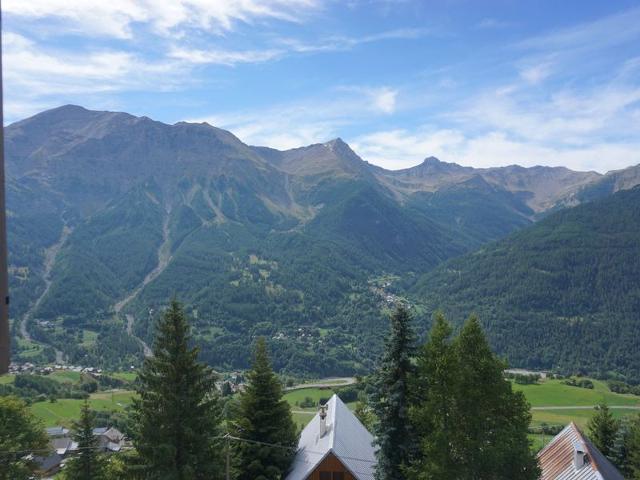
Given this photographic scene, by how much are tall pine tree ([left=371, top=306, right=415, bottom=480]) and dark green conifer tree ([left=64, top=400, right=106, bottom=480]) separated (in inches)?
768

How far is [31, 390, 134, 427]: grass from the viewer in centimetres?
10812

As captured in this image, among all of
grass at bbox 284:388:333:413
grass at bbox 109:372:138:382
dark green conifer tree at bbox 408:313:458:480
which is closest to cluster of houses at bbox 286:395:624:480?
dark green conifer tree at bbox 408:313:458:480

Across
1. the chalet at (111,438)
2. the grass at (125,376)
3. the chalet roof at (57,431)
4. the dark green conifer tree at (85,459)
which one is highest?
the dark green conifer tree at (85,459)

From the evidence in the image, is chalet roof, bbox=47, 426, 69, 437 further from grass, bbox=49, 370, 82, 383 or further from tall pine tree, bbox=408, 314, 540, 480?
tall pine tree, bbox=408, 314, 540, 480

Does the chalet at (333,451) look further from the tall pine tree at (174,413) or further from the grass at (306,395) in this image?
the grass at (306,395)

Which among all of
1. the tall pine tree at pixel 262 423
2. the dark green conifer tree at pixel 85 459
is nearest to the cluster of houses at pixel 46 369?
the dark green conifer tree at pixel 85 459

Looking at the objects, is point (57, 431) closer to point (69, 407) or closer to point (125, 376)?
point (69, 407)

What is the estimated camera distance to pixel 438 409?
21.8 m

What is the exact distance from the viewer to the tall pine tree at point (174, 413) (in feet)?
79.3

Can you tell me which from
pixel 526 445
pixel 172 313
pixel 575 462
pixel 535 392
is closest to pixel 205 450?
pixel 172 313

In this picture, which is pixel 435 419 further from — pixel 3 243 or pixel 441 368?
pixel 3 243

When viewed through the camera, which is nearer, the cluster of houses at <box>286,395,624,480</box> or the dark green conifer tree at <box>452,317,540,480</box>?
the dark green conifer tree at <box>452,317,540,480</box>

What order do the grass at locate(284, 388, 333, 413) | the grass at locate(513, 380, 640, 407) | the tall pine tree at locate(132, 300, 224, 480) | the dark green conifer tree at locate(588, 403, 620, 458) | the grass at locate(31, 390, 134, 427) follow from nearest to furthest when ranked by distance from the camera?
the tall pine tree at locate(132, 300, 224, 480), the dark green conifer tree at locate(588, 403, 620, 458), the grass at locate(31, 390, 134, 427), the grass at locate(513, 380, 640, 407), the grass at locate(284, 388, 333, 413)

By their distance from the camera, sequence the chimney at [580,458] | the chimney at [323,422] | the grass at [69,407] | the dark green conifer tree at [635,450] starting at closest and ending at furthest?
1. the chimney at [580,458]
2. the dark green conifer tree at [635,450]
3. the chimney at [323,422]
4. the grass at [69,407]
